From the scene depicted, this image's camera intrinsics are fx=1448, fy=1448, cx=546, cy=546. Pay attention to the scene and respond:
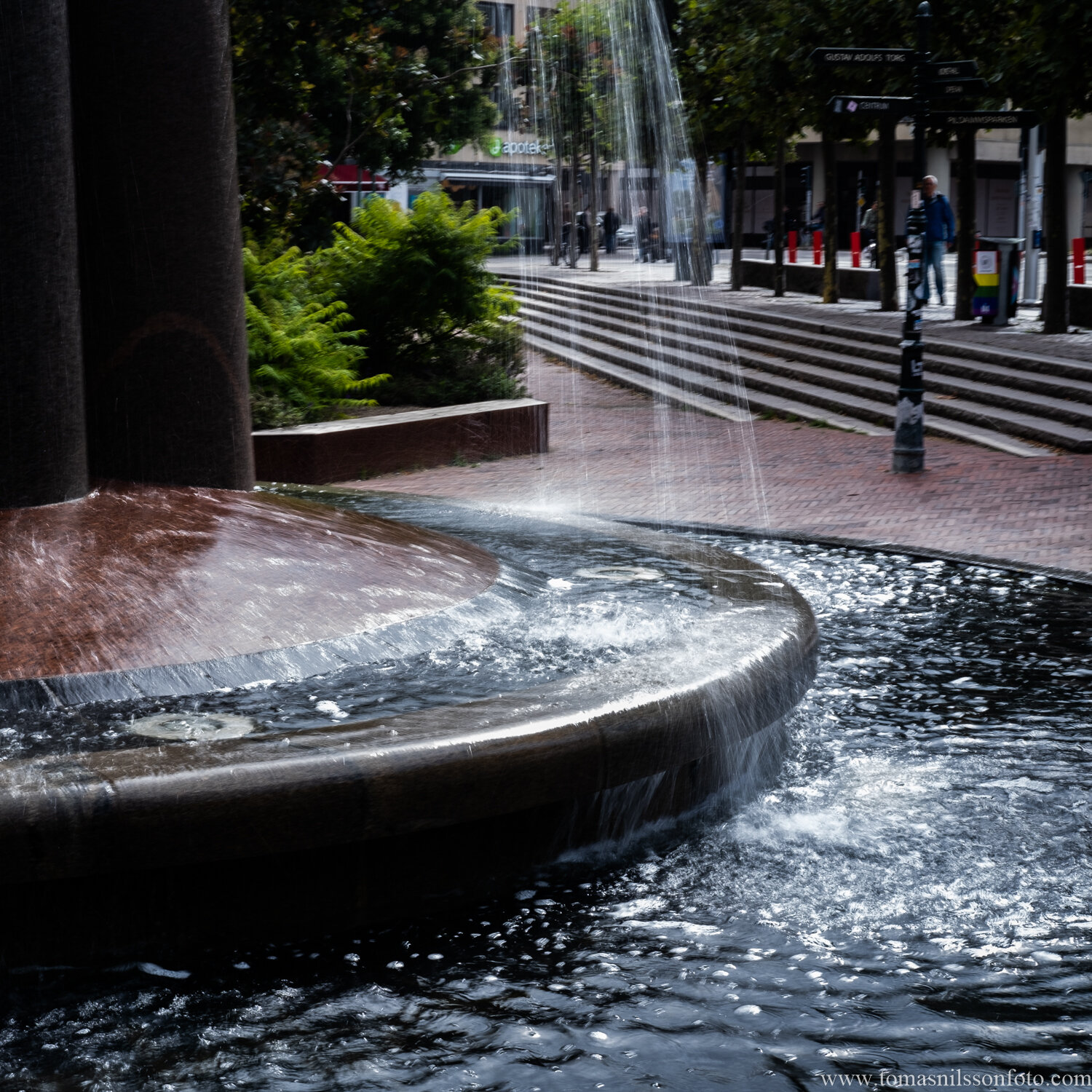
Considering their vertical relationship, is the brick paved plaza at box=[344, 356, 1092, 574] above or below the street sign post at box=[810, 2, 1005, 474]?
below

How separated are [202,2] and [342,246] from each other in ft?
31.8

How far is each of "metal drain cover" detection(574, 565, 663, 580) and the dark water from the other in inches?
54.4

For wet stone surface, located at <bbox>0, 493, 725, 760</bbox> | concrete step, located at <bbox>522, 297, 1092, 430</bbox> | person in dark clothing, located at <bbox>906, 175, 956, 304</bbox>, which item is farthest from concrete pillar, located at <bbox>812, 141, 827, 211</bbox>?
wet stone surface, located at <bbox>0, 493, 725, 760</bbox>

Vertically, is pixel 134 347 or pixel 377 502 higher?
pixel 134 347

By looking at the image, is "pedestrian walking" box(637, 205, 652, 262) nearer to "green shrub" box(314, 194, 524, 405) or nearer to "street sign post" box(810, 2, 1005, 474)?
"green shrub" box(314, 194, 524, 405)

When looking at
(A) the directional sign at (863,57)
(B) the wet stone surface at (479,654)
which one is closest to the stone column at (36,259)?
(B) the wet stone surface at (479,654)

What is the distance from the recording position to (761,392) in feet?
62.7

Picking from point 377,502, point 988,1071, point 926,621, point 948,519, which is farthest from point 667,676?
point 948,519

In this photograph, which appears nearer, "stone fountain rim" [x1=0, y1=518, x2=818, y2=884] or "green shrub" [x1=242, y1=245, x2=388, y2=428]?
"stone fountain rim" [x1=0, y1=518, x2=818, y2=884]

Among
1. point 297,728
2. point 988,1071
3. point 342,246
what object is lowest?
point 988,1071

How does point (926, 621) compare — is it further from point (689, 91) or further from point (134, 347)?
point (689, 91)

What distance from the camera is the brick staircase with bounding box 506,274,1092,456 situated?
15117 millimetres

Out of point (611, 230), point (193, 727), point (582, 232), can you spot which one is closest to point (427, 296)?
point (193, 727)

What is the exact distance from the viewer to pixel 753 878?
13.7ft
